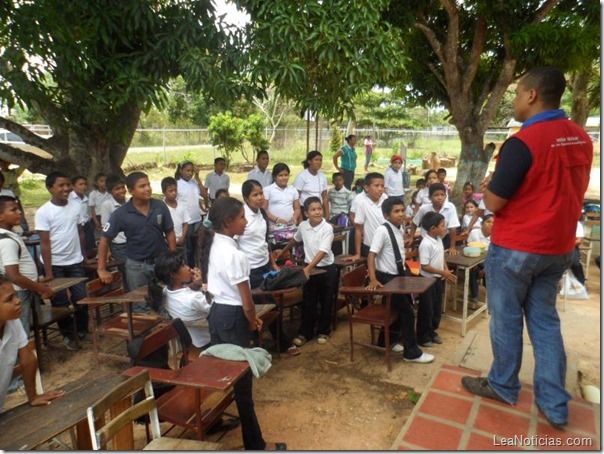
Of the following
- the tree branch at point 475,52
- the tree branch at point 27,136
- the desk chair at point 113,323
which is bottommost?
the desk chair at point 113,323

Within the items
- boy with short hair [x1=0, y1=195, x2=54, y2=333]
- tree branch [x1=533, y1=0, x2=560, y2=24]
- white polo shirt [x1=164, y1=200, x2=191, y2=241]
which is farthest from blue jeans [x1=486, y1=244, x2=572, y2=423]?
tree branch [x1=533, y1=0, x2=560, y2=24]

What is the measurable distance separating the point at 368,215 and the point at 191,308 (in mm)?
2479

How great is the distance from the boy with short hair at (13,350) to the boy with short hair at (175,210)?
9.99 feet

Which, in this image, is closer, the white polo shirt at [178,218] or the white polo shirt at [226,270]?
the white polo shirt at [226,270]

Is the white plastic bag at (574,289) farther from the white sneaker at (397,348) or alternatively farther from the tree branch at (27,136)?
the tree branch at (27,136)

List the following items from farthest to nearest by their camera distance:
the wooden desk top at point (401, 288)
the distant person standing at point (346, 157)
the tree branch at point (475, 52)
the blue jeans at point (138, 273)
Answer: the distant person standing at point (346, 157) → the tree branch at point (475, 52) → the blue jeans at point (138, 273) → the wooden desk top at point (401, 288)

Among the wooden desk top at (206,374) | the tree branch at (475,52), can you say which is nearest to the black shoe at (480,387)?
the wooden desk top at (206,374)

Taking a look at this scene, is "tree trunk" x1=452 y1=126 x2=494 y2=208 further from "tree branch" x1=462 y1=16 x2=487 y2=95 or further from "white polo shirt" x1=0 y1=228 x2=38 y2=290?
"white polo shirt" x1=0 y1=228 x2=38 y2=290

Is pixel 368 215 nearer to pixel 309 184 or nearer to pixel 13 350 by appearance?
pixel 309 184

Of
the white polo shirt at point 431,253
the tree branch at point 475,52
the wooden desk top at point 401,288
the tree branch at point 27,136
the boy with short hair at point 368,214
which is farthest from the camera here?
the tree branch at point 475,52

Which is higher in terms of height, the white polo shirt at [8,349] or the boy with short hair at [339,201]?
the boy with short hair at [339,201]

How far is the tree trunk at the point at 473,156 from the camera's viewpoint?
974 cm

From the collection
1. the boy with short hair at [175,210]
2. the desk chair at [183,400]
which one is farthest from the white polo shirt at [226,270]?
the boy with short hair at [175,210]

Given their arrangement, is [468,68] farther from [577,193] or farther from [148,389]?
[148,389]
